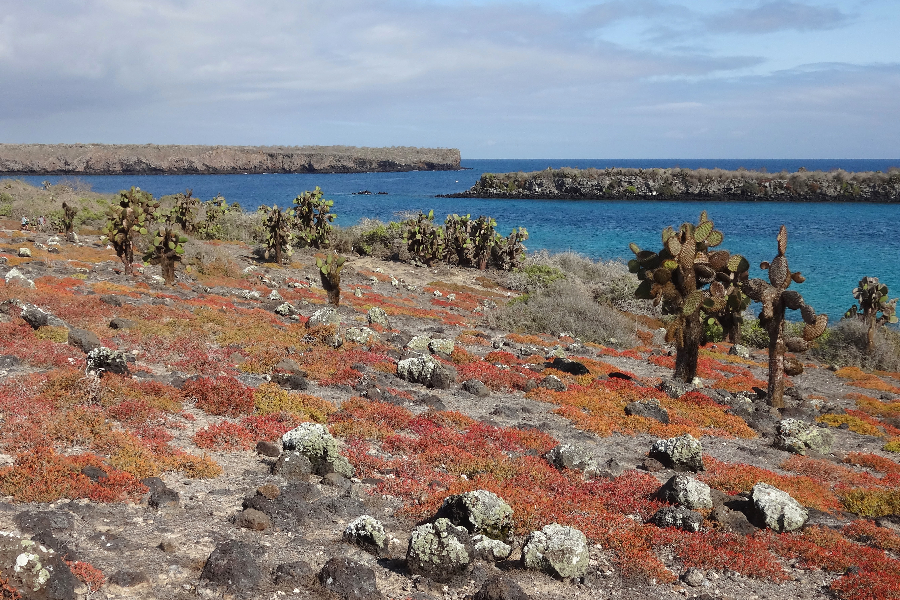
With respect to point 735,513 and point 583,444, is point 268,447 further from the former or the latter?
point 735,513

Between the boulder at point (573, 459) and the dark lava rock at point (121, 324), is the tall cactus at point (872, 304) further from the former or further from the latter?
the dark lava rock at point (121, 324)

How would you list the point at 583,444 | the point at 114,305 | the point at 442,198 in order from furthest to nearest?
the point at 442,198
the point at 114,305
the point at 583,444

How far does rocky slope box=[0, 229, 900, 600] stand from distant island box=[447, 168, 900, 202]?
113 m

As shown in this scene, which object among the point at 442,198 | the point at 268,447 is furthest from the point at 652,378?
the point at 442,198

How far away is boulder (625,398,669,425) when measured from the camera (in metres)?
14.8

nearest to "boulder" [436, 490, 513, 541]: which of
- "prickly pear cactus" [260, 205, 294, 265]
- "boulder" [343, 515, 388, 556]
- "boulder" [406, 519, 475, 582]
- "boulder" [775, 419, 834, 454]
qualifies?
"boulder" [406, 519, 475, 582]

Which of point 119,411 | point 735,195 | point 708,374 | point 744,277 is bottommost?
point 708,374

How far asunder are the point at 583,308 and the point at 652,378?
9.48 m

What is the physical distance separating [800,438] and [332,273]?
1817cm

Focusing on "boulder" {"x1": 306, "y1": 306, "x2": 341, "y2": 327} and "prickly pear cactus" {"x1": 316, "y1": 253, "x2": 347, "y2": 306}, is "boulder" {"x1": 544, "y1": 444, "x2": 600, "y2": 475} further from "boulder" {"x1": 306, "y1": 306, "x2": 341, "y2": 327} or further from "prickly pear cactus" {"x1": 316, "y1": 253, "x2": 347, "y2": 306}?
"prickly pear cactus" {"x1": 316, "y1": 253, "x2": 347, "y2": 306}

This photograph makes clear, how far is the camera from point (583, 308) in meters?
29.2

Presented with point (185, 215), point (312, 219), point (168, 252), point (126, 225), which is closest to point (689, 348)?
point (168, 252)

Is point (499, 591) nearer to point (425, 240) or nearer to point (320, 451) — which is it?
point (320, 451)

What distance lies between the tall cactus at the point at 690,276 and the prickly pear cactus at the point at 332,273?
1297 cm
